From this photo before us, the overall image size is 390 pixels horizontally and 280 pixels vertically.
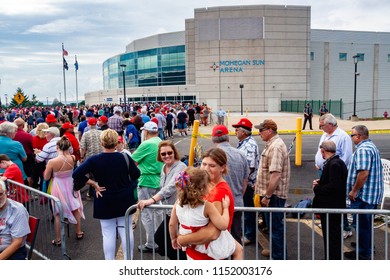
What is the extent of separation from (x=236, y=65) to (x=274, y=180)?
50.1 metres

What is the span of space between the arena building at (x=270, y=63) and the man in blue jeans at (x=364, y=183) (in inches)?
Answer: 1868

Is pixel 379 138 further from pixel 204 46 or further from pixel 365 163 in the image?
pixel 204 46

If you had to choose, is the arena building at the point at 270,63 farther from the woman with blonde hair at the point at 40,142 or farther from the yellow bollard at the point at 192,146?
the woman with blonde hair at the point at 40,142

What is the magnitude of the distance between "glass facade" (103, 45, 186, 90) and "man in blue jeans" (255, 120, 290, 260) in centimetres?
5962

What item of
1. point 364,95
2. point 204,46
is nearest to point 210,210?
point 204,46

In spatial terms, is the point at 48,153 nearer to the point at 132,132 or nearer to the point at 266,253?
the point at 266,253

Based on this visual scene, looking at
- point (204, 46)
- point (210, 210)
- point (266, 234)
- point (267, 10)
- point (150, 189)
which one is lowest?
point (266, 234)

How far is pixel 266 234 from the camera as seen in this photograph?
6.25m

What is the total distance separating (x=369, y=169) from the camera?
16.4 feet

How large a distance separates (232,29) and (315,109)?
1615 centimetres

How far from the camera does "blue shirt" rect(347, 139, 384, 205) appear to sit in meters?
4.98

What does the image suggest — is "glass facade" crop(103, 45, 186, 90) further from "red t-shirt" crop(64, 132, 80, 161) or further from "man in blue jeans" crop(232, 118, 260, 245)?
"man in blue jeans" crop(232, 118, 260, 245)

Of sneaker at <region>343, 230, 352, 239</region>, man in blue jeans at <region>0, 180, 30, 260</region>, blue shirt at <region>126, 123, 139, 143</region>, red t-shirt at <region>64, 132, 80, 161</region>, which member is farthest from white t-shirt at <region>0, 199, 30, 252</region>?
blue shirt at <region>126, 123, 139, 143</region>

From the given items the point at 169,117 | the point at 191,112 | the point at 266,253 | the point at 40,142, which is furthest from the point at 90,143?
the point at 191,112
